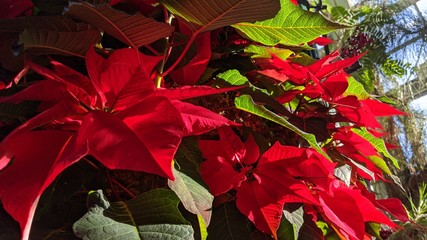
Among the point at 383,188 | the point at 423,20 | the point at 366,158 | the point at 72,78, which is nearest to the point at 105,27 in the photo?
the point at 72,78

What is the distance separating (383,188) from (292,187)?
11.7ft

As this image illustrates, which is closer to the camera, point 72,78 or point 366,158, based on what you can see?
point 72,78

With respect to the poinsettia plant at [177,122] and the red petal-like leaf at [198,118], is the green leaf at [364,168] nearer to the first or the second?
the poinsettia plant at [177,122]

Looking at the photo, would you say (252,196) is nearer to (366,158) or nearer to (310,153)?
(310,153)

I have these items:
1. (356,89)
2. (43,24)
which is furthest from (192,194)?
(356,89)

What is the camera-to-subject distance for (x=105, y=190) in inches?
12.3

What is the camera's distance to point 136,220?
0.87ft

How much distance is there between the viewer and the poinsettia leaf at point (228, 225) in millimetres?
321

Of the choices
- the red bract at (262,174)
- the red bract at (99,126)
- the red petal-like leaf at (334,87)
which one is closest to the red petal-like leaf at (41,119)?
the red bract at (99,126)

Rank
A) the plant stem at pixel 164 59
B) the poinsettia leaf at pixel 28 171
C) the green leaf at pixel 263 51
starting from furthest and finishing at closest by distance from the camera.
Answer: the green leaf at pixel 263 51 → the plant stem at pixel 164 59 → the poinsettia leaf at pixel 28 171

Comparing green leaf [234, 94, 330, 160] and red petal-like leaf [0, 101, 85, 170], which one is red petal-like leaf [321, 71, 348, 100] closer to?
green leaf [234, 94, 330, 160]

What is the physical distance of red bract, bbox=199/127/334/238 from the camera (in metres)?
0.32

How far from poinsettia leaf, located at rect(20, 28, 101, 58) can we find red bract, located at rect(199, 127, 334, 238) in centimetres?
10

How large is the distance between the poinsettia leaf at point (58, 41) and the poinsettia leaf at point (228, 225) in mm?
137
